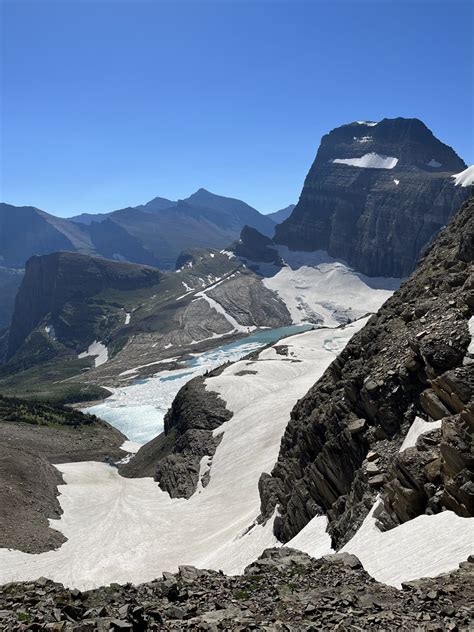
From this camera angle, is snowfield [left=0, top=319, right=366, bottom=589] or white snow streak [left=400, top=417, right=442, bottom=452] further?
snowfield [left=0, top=319, right=366, bottom=589]

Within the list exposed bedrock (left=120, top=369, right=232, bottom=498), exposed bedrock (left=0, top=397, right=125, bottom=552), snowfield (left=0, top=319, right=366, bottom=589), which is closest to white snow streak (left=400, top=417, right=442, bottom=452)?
snowfield (left=0, top=319, right=366, bottom=589)

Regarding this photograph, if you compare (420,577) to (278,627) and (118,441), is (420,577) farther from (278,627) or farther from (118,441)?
(118,441)

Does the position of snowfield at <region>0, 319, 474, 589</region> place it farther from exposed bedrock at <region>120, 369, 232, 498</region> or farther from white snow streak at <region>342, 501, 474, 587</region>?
exposed bedrock at <region>120, 369, 232, 498</region>

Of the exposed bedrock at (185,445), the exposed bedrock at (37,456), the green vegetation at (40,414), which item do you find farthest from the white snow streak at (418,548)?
the green vegetation at (40,414)

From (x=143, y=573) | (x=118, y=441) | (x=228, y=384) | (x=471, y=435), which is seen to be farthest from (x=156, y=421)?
(x=471, y=435)

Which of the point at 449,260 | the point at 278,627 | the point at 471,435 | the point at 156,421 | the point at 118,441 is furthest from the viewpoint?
the point at 156,421

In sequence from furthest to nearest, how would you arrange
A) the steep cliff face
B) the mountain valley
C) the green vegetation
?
1. the green vegetation
2. the steep cliff face
3. the mountain valley

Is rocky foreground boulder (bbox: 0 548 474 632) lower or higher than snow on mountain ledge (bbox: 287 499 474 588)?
higher
